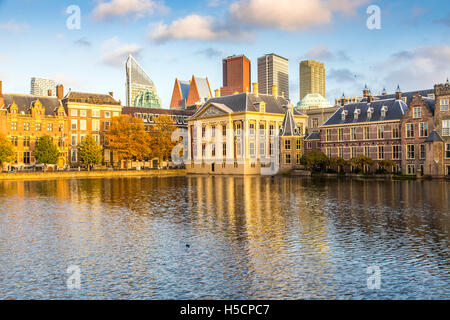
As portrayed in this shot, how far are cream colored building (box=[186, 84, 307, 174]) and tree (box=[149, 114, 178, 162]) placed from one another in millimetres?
6233

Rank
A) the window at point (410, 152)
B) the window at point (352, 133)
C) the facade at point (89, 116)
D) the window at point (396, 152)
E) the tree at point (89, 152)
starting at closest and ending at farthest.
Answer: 1. the window at point (410, 152)
2. the window at point (396, 152)
3. the window at point (352, 133)
4. the tree at point (89, 152)
5. the facade at point (89, 116)

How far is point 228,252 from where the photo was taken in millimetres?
18719

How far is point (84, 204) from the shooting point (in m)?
36.8

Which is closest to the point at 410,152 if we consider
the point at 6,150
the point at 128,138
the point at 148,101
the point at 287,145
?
the point at 287,145

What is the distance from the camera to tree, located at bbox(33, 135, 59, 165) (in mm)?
96488

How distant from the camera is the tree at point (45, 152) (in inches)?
3799

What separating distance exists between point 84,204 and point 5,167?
67629mm

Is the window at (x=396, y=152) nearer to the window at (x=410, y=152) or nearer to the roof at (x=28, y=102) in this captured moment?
the window at (x=410, y=152)

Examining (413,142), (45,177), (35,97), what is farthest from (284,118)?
(35,97)

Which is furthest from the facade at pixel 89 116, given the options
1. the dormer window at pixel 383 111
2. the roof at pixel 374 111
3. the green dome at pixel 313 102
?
the green dome at pixel 313 102

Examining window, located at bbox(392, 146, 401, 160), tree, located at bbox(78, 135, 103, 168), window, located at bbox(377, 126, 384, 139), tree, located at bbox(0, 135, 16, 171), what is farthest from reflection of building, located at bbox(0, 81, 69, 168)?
window, located at bbox(392, 146, 401, 160)

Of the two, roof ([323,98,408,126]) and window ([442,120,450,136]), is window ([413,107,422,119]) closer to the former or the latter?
roof ([323,98,408,126])

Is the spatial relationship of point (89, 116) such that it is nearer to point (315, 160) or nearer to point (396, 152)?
point (315, 160)

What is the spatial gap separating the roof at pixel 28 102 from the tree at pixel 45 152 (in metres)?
9.81
